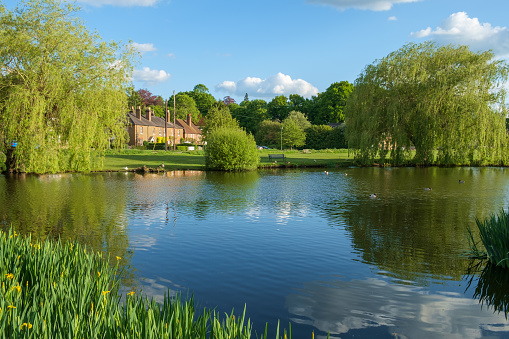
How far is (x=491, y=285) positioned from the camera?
29.6 ft

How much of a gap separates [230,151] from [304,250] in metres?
28.6

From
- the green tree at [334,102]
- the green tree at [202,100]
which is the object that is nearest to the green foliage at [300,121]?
the green tree at [334,102]

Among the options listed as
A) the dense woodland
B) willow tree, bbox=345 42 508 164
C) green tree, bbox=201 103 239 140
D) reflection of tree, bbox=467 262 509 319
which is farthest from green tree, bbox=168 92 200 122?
reflection of tree, bbox=467 262 509 319

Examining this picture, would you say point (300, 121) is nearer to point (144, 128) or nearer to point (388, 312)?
point (144, 128)

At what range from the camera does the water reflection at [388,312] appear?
272 inches

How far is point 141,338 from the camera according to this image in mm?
4137

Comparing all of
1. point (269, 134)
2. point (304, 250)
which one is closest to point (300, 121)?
point (269, 134)

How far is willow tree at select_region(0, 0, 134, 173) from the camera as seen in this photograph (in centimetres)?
2741

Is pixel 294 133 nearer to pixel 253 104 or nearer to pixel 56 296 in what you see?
pixel 253 104

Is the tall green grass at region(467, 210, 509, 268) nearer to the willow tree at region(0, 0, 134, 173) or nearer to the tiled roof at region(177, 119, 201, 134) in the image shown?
the willow tree at region(0, 0, 134, 173)

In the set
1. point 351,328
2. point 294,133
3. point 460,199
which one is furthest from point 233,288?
point 294,133

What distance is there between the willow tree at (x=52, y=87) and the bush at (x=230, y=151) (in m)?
11.0

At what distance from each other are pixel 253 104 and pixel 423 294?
11036 centimetres

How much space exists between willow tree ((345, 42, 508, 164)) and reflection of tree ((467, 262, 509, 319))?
33146mm
